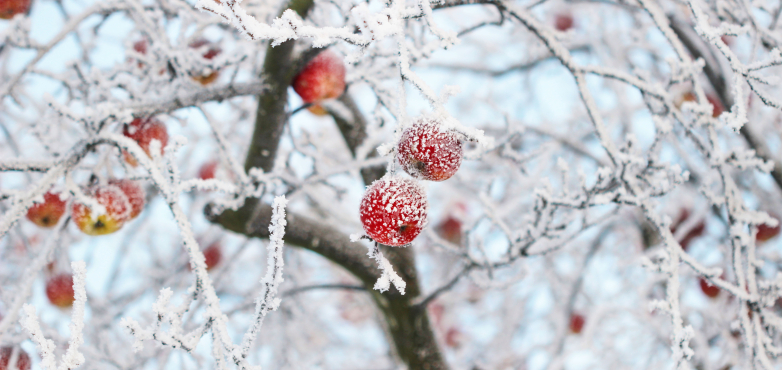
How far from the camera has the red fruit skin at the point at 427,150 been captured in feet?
3.74

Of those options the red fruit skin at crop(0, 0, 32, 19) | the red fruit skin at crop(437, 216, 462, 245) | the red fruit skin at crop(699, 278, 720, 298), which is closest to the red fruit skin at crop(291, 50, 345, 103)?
the red fruit skin at crop(0, 0, 32, 19)

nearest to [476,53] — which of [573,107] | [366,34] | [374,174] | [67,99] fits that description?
[573,107]

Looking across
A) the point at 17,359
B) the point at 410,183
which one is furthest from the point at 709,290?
the point at 17,359

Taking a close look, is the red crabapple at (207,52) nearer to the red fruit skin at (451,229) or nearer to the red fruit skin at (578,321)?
the red fruit skin at (451,229)

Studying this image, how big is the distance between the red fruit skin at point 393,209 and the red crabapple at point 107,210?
1.23 metres

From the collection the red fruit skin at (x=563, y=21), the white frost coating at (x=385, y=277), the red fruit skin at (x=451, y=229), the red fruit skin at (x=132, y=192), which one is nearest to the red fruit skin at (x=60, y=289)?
the red fruit skin at (x=132, y=192)

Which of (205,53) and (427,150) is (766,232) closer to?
(427,150)

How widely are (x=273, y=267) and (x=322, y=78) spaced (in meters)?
1.11

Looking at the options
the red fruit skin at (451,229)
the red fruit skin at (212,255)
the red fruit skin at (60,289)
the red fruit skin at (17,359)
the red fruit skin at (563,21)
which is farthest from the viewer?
the red fruit skin at (563,21)

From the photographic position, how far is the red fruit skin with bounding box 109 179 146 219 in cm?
203

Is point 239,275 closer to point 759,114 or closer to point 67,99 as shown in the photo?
point 67,99

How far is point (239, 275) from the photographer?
241 inches

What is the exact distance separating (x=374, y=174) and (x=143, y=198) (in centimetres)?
133

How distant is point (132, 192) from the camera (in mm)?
2049
